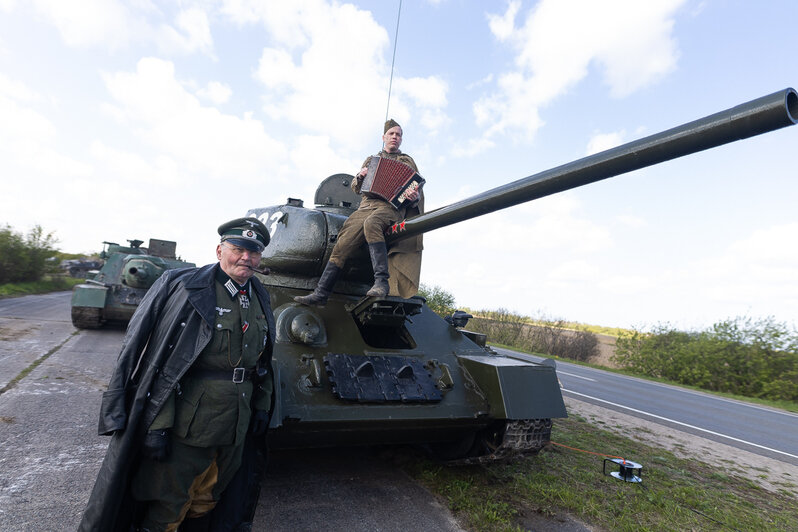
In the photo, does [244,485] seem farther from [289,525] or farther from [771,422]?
[771,422]

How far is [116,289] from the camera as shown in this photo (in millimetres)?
10328

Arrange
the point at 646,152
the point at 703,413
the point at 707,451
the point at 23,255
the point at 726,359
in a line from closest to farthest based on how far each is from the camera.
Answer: the point at 646,152
the point at 707,451
the point at 703,413
the point at 726,359
the point at 23,255

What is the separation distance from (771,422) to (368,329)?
30.2 ft

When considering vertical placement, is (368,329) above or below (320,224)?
below

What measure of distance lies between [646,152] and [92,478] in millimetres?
4202

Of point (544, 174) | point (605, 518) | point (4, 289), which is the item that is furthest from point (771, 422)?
point (4, 289)

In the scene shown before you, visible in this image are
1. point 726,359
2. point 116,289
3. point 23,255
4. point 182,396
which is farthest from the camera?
point 23,255

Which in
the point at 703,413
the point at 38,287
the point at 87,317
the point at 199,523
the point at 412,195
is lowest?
the point at 703,413

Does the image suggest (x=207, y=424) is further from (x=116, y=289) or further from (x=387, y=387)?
(x=116, y=289)

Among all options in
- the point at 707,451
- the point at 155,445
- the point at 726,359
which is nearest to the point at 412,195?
the point at 155,445

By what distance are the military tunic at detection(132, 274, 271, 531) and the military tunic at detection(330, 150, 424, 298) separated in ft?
6.47

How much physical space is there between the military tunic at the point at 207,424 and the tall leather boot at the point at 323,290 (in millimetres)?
1908

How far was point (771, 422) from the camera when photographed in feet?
30.7

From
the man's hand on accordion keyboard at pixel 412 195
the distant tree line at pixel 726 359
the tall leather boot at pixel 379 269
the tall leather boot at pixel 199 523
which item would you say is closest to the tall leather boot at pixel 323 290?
the tall leather boot at pixel 379 269
